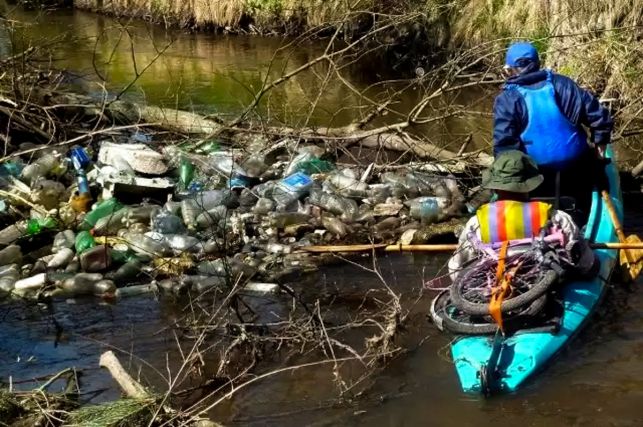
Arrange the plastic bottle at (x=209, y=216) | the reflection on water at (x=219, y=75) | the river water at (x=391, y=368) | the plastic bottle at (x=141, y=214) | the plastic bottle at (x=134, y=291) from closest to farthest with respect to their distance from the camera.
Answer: the river water at (x=391, y=368), the plastic bottle at (x=134, y=291), the plastic bottle at (x=209, y=216), the plastic bottle at (x=141, y=214), the reflection on water at (x=219, y=75)

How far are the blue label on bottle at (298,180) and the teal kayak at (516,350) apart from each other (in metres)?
3.11

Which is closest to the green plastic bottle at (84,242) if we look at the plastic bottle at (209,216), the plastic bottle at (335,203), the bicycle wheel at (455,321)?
the plastic bottle at (209,216)

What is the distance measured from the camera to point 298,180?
827 cm

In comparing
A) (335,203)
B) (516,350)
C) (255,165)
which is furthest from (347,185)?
(516,350)

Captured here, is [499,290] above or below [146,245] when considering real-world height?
above

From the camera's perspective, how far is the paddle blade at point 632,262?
638cm

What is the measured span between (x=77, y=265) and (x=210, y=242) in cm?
107

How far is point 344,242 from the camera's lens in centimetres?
750

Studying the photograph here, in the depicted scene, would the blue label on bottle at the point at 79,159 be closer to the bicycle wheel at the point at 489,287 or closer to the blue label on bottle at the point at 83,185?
the blue label on bottle at the point at 83,185

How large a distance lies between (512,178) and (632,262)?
151cm

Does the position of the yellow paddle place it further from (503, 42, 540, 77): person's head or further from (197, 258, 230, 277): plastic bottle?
(197, 258, 230, 277): plastic bottle

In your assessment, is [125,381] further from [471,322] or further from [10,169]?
[10,169]

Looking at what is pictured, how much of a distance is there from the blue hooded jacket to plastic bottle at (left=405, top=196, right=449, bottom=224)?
4.34 ft

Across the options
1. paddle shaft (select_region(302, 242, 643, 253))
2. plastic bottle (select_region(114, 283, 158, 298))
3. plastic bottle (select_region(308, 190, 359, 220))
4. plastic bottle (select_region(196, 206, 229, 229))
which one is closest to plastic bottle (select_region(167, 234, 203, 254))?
plastic bottle (select_region(196, 206, 229, 229))
